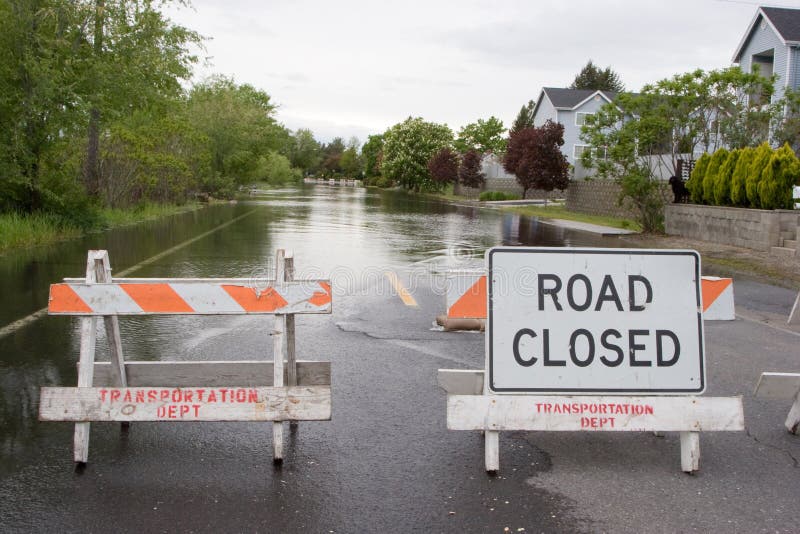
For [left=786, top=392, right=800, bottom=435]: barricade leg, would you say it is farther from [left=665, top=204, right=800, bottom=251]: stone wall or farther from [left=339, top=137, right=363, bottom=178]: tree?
[left=339, top=137, right=363, bottom=178]: tree

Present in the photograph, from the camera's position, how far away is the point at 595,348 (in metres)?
4.61

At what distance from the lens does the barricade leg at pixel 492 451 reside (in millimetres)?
4328

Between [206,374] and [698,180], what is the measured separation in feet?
61.4

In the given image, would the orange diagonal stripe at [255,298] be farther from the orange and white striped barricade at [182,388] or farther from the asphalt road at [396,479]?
the asphalt road at [396,479]

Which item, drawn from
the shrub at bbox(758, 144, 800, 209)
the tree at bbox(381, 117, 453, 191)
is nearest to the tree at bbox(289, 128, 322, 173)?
the tree at bbox(381, 117, 453, 191)

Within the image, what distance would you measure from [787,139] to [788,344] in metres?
19.2

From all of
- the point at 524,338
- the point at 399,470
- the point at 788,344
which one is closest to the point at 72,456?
the point at 399,470

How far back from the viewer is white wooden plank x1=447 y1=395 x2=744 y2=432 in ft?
14.6

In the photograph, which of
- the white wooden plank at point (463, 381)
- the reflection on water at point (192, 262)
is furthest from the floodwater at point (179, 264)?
the white wooden plank at point (463, 381)

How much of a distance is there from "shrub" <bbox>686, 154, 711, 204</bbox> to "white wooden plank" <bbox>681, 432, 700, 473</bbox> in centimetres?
1803

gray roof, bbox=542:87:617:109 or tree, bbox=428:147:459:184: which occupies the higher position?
gray roof, bbox=542:87:617:109

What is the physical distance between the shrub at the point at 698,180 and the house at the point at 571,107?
124ft

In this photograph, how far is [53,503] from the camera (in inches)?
152

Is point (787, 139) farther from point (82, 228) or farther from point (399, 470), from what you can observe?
point (399, 470)
